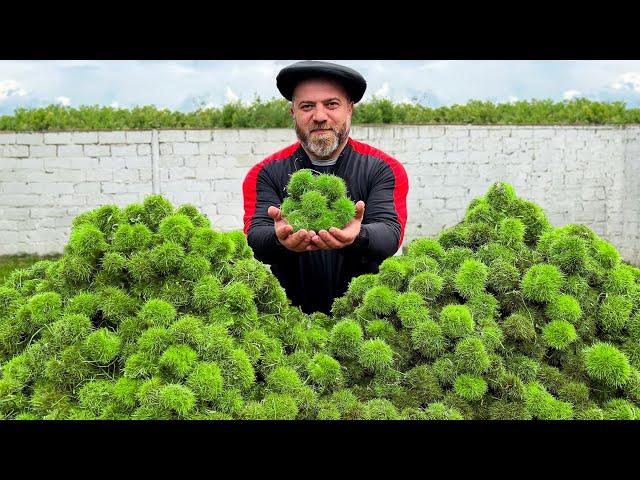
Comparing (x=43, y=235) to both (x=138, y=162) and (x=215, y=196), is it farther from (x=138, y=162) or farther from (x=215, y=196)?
(x=215, y=196)

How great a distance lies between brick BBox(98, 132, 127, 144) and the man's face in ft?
15.2

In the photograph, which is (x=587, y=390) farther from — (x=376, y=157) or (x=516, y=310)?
(x=376, y=157)

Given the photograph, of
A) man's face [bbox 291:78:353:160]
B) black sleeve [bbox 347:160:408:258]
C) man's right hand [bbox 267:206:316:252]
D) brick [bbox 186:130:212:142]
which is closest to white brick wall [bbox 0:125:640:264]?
brick [bbox 186:130:212:142]

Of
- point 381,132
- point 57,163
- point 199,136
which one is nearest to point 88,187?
point 57,163

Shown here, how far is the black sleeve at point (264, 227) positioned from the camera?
3.05m

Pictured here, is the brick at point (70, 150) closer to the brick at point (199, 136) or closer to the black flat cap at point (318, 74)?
the brick at point (199, 136)

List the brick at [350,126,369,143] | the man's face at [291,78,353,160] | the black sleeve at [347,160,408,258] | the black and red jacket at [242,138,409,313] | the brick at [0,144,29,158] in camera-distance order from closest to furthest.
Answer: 1. the black sleeve at [347,160,408,258]
2. the man's face at [291,78,353,160]
3. the black and red jacket at [242,138,409,313]
4. the brick at [0,144,29,158]
5. the brick at [350,126,369,143]

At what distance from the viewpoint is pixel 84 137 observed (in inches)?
287

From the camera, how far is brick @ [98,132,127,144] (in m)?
7.30

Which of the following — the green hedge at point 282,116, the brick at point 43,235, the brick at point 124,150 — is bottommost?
the brick at point 43,235

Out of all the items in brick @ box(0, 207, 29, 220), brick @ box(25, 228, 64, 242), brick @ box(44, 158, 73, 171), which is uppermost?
brick @ box(44, 158, 73, 171)

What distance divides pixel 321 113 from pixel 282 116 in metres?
4.36

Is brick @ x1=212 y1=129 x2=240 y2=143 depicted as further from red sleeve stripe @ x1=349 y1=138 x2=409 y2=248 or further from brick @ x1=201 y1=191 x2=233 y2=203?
red sleeve stripe @ x1=349 y1=138 x2=409 y2=248

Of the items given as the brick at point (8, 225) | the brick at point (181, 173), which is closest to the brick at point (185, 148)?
the brick at point (181, 173)
